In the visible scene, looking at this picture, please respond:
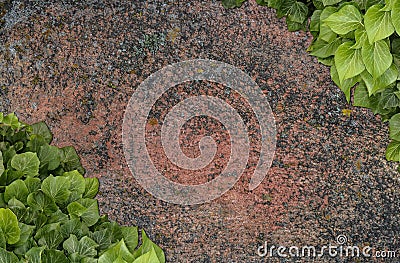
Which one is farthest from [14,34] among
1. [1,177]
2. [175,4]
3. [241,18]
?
[1,177]

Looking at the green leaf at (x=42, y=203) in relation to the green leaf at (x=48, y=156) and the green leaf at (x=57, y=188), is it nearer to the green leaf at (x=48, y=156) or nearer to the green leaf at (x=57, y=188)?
the green leaf at (x=57, y=188)

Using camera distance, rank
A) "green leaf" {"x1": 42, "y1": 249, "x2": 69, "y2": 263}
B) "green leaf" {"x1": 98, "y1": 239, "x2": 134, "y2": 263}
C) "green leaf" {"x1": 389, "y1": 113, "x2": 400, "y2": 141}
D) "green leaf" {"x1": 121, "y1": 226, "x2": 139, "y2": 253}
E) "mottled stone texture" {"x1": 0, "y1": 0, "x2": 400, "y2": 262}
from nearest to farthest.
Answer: "green leaf" {"x1": 98, "y1": 239, "x2": 134, "y2": 263} < "green leaf" {"x1": 42, "y1": 249, "x2": 69, "y2": 263} < "green leaf" {"x1": 121, "y1": 226, "x2": 139, "y2": 253} < "green leaf" {"x1": 389, "y1": 113, "x2": 400, "y2": 141} < "mottled stone texture" {"x1": 0, "y1": 0, "x2": 400, "y2": 262}

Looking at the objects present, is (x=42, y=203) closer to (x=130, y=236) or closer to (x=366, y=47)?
(x=130, y=236)

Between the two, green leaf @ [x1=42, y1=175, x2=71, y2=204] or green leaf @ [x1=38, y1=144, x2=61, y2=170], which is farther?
green leaf @ [x1=38, y1=144, x2=61, y2=170]

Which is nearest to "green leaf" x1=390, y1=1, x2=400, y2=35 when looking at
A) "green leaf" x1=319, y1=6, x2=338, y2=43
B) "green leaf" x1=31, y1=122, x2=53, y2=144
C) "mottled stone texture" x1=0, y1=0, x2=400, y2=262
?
"green leaf" x1=319, y1=6, x2=338, y2=43

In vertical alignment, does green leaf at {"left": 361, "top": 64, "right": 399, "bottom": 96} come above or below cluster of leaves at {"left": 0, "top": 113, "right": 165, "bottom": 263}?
above

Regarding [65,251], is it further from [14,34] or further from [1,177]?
[14,34]

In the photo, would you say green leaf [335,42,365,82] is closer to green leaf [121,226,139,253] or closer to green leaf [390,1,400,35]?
green leaf [390,1,400,35]
